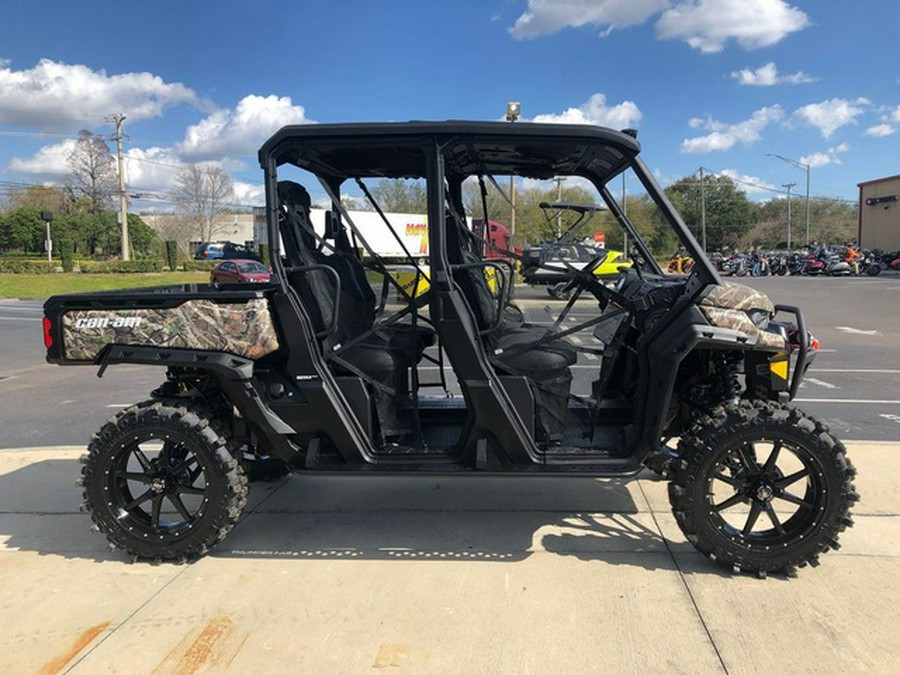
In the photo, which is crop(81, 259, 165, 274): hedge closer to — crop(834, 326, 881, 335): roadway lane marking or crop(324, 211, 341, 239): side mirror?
crop(834, 326, 881, 335): roadway lane marking

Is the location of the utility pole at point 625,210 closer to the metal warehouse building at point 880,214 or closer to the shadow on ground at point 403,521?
the shadow on ground at point 403,521

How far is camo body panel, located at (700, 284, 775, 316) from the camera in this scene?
10.4 ft

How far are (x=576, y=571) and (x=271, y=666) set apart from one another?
1498mm

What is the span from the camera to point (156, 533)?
11.3 ft

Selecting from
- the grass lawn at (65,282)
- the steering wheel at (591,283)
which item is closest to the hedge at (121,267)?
the grass lawn at (65,282)

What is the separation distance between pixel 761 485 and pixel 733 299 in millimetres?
916

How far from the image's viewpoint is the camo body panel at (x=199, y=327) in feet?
11.0

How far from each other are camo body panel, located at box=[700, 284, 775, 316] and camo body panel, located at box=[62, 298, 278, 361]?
2144 millimetres

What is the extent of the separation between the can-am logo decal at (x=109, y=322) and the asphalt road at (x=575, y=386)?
2.23 meters

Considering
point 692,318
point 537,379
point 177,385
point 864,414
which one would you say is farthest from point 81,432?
point 864,414

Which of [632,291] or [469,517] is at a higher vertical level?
[632,291]

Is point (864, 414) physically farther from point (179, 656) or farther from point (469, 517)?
point (179, 656)

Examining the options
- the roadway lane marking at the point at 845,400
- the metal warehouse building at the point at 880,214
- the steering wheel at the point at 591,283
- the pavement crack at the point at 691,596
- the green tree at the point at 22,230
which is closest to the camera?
the pavement crack at the point at 691,596

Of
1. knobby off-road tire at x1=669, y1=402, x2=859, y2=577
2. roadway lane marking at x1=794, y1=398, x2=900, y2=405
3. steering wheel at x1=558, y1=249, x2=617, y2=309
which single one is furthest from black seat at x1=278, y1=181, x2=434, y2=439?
roadway lane marking at x1=794, y1=398, x2=900, y2=405
